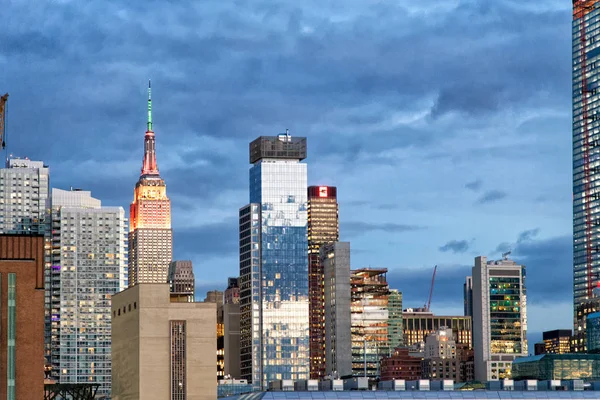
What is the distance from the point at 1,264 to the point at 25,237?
4942 mm

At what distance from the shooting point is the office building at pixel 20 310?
7293 inches

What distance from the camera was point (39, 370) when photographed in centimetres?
18662

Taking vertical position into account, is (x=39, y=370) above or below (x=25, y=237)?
below

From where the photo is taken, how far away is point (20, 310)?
610 feet

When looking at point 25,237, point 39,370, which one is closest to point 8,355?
point 39,370

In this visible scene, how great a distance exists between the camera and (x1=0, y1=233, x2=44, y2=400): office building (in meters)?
185

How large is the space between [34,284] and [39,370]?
11591mm

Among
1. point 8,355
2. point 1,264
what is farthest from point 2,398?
point 1,264

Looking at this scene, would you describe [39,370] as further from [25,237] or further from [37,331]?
[25,237]

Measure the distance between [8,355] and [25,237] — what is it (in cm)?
1593

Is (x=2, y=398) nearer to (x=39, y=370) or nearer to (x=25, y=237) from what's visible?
(x=39, y=370)

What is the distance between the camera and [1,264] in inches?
7274

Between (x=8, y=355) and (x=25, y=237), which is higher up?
(x=25, y=237)

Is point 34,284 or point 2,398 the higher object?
point 34,284
